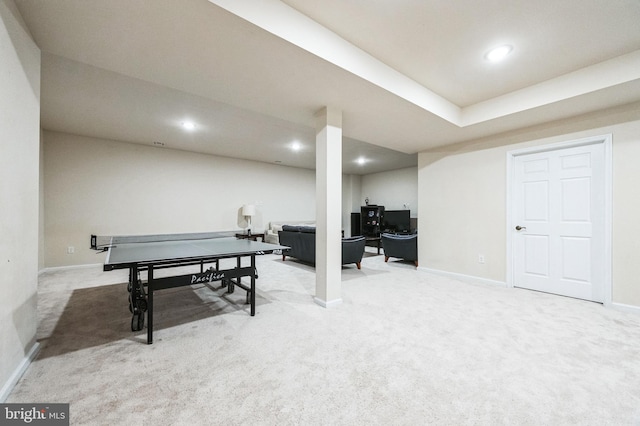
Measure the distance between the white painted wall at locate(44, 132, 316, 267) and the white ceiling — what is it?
135cm

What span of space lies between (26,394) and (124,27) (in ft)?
7.65

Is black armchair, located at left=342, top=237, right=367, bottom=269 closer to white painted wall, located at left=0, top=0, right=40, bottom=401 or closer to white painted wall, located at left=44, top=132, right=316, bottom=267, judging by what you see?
white painted wall, located at left=44, top=132, right=316, bottom=267

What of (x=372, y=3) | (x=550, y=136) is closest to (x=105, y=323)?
(x=372, y=3)

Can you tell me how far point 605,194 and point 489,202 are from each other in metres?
1.20

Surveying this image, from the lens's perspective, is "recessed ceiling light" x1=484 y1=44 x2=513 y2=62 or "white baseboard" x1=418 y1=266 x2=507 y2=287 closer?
"recessed ceiling light" x1=484 y1=44 x2=513 y2=62

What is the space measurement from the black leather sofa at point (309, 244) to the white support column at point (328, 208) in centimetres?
159

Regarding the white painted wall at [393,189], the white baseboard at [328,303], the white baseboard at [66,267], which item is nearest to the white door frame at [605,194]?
the white baseboard at [328,303]

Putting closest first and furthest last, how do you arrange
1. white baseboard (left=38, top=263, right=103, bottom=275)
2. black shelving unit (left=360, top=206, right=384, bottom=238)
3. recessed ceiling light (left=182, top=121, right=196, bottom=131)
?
recessed ceiling light (left=182, top=121, right=196, bottom=131)
white baseboard (left=38, top=263, right=103, bottom=275)
black shelving unit (left=360, top=206, right=384, bottom=238)

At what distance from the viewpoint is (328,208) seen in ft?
9.32

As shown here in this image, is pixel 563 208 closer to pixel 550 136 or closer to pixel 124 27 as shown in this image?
pixel 550 136

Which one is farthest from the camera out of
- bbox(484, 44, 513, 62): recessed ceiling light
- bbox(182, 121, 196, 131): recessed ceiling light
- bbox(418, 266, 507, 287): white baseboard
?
bbox(182, 121, 196, 131): recessed ceiling light

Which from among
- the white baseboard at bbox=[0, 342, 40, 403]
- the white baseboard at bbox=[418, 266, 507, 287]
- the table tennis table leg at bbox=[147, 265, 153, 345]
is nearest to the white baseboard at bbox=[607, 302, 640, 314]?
the white baseboard at bbox=[418, 266, 507, 287]

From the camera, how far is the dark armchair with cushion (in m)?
5.04

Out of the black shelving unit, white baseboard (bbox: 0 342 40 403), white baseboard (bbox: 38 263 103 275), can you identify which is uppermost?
the black shelving unit
